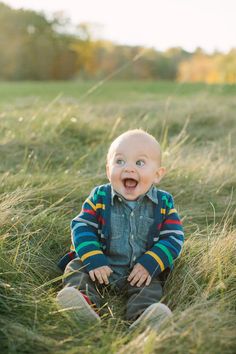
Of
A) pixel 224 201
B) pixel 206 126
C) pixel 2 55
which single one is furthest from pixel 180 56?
pixel 224 201

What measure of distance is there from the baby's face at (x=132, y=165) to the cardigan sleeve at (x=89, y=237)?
0.16 meters

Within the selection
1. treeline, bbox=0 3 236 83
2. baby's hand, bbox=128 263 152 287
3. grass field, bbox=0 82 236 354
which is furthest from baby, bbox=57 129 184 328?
treeline, bbox=0 3 236 83

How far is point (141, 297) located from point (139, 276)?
104mm

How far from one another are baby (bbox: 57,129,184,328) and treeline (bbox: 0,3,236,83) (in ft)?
87.0

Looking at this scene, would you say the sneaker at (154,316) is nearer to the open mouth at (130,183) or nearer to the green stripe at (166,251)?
the green stripe at (166,251)

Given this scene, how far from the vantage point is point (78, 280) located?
234 cm

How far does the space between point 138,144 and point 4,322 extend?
985mm

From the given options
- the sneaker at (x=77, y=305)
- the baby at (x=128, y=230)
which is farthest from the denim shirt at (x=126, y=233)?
the sneaker at (x=77, y=305)

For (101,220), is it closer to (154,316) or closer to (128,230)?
(128,230)

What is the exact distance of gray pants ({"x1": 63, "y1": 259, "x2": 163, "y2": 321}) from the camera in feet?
7.30

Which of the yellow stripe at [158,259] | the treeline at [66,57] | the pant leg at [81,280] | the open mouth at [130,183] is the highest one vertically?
the treeline at [66,57]

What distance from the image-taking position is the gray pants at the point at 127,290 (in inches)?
87.7

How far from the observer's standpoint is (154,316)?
202 cm

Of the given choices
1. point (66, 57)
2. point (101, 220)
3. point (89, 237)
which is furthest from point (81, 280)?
point (66, 57)
